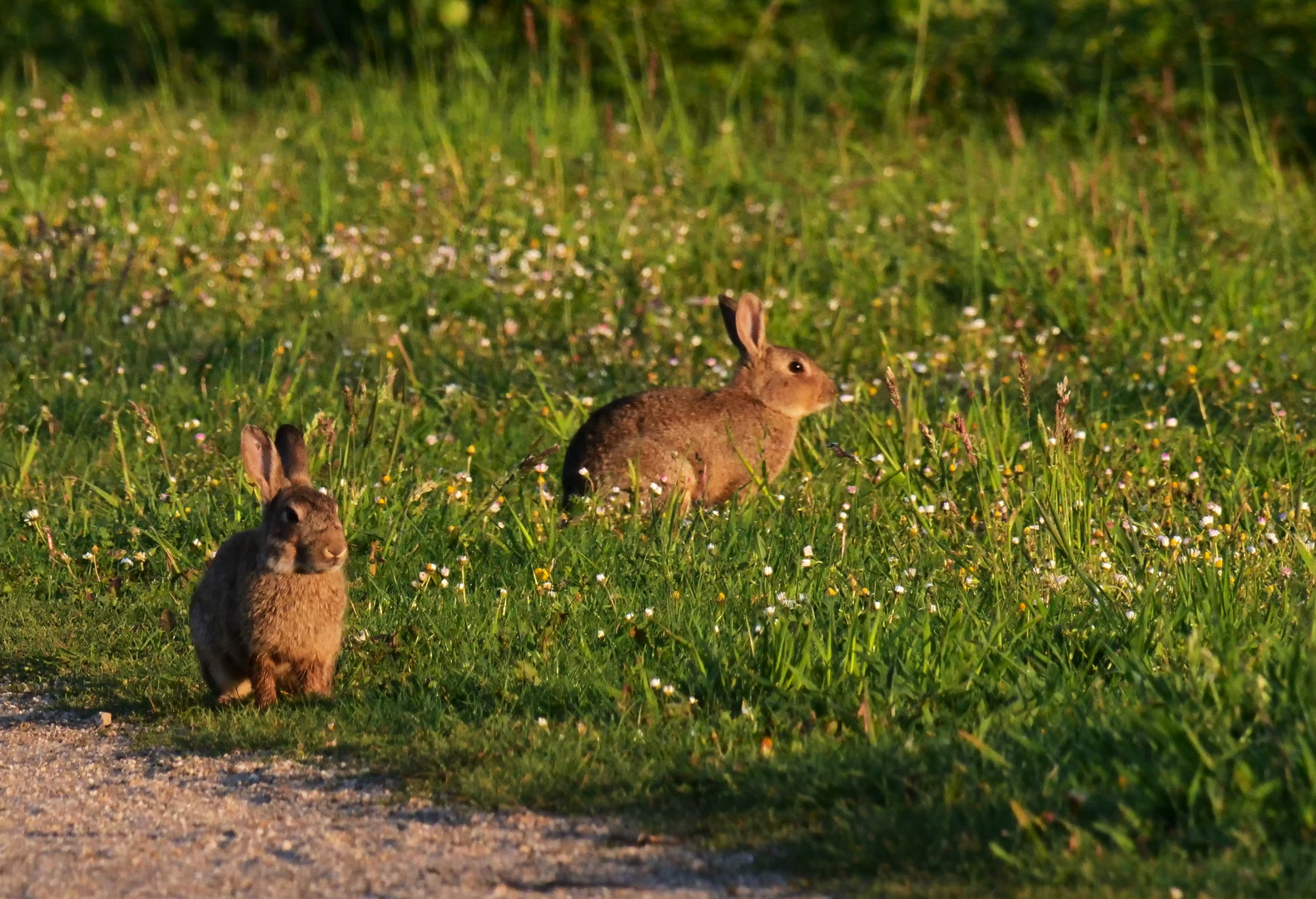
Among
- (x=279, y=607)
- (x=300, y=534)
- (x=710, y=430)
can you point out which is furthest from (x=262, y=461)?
(x=710, y=430)

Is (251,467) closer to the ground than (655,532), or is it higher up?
higher up

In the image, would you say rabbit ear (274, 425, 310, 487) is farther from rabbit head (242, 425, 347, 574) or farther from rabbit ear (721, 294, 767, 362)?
rabbit ear (721, 294, 767, 362)

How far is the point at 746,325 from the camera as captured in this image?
8.73m

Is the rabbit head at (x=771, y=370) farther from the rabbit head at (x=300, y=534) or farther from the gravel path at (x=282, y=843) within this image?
the gravel path at (x=282, y=843)

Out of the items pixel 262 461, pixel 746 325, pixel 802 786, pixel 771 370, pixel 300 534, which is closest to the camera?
pixel 802 786

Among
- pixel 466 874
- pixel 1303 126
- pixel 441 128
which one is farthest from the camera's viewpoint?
pixel 1303 126

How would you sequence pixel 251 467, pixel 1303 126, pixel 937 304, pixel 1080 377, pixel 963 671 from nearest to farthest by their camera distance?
pixel 963 671 < pixel 251 467 < pixel 1080 377 < pixel 937 304 < pixel 1303 126

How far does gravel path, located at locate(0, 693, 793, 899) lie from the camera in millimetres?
4211

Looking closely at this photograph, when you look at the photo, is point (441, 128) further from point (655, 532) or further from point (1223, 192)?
point (655, 532)

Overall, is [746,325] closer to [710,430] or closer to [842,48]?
[710,430]

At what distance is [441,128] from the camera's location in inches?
501

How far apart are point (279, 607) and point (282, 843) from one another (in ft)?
3.83

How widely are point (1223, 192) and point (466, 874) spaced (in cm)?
890

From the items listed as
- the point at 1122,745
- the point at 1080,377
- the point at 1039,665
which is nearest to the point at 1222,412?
the point at 1080,377
